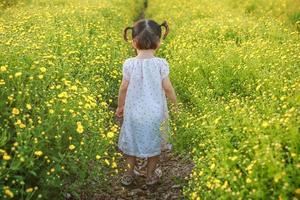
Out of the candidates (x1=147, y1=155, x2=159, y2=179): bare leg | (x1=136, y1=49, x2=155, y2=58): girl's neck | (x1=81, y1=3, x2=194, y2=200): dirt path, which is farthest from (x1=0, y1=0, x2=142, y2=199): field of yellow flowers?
(x1=136, y1=49, x2=155, y2=58): girl's neck

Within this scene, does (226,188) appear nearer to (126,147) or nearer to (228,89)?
(126,147)

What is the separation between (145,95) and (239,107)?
42.6 inches

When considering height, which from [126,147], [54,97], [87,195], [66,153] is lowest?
[87,195]

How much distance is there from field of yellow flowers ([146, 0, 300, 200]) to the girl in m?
0.26

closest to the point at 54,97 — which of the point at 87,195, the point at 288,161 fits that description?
the point at 87,195

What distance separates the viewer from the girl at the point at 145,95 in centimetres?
495

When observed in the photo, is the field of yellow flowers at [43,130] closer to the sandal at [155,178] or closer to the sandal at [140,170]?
the sandal at [140,170]

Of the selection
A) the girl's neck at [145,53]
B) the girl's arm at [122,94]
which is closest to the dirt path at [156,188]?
the girl's arm at [122,94]

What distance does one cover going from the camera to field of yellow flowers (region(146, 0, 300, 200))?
11.2 feet

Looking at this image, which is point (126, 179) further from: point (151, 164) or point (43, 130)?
point (43, 130)

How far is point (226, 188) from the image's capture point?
11.6 ft

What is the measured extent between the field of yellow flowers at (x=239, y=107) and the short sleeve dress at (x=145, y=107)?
24 cm

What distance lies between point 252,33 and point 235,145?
4.29 meters

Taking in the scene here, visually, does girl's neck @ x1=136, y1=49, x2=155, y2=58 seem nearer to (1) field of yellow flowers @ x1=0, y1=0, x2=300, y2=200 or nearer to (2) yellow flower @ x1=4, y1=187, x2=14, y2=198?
(1) field of yellow flowers @ x1=0, y1=0, x2=300, y2=200
